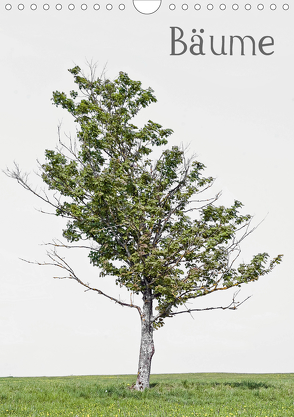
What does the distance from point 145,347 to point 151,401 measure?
3.22 meters

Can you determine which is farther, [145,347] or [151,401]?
[145,347]

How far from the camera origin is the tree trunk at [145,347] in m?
17.7

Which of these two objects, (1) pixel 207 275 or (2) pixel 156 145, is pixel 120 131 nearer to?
(2) pixel 156 145

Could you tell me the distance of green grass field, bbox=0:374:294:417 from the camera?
1269 centimetres

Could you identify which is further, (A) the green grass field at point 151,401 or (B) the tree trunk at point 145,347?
(B) the tree trunk at point 145,347

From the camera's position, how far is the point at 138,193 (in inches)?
762

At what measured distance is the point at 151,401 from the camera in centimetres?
1495

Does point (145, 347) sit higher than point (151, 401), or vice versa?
point (145, 347)

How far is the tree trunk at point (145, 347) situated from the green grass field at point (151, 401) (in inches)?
27.5

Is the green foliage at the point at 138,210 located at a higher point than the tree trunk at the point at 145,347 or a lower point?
higher

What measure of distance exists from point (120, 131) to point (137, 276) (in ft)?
25.1

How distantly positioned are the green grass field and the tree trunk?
2.29ft

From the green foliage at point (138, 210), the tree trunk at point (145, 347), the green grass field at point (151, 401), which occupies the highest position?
the green foliage at point (138, 210)

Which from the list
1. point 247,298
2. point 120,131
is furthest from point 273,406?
point 120,131
